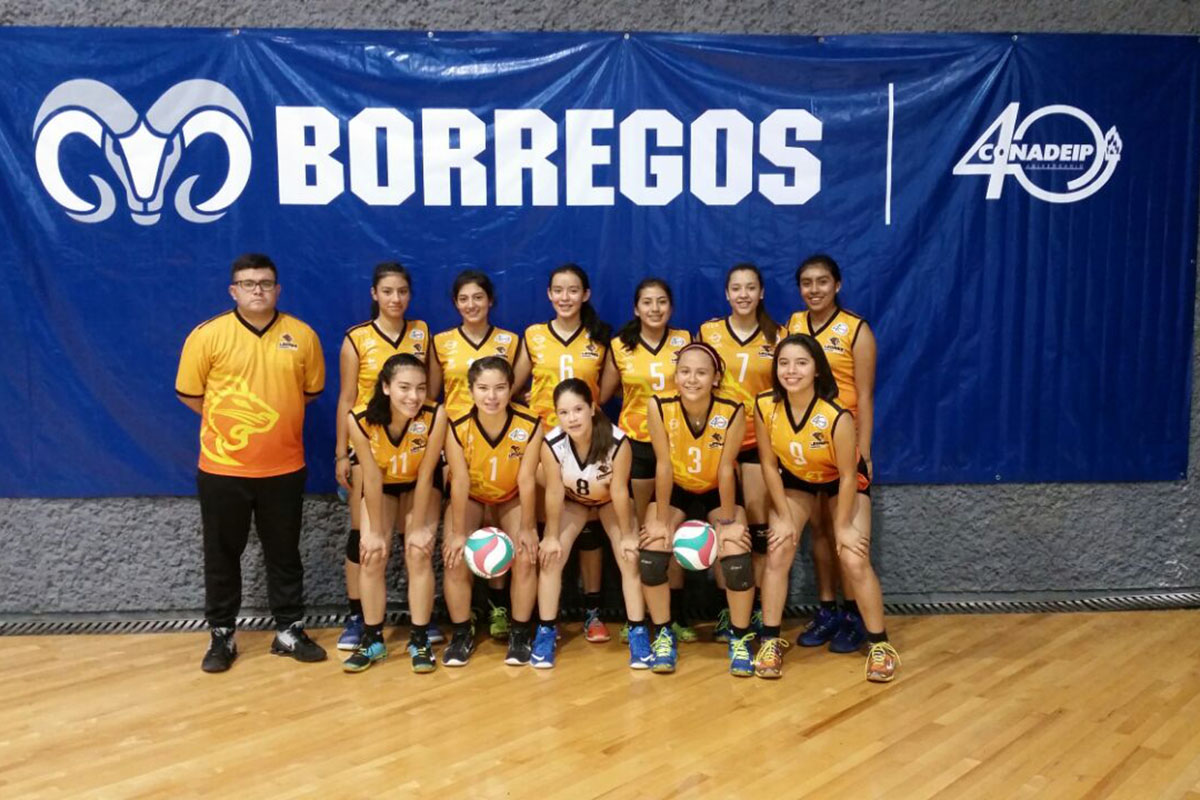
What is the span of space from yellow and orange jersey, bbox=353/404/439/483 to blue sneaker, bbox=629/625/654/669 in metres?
0.98

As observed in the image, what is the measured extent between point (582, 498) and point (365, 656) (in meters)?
0.98

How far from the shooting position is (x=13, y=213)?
3.88m

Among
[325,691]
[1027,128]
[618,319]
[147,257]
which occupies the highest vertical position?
[1027,128]

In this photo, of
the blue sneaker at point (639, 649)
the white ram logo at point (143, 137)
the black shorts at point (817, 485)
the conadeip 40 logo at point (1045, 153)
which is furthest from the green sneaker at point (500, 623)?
the conadeip 40 logo at point (1045, 153)

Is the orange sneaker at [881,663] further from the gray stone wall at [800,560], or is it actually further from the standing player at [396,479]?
the standing player at [396,479]

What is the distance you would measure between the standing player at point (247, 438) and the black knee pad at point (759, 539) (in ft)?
5.50

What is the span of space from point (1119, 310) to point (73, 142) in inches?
178

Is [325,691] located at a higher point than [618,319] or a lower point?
lower

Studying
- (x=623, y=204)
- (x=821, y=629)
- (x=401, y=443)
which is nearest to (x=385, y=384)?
(x=401, y=443)

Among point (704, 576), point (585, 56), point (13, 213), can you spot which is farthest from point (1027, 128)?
point (13, 213)

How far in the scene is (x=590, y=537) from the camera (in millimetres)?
3723

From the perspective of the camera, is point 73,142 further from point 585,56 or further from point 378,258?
point 585,56

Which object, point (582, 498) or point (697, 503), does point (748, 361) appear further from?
point (582, 498)

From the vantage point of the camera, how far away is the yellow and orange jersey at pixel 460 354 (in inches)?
146
